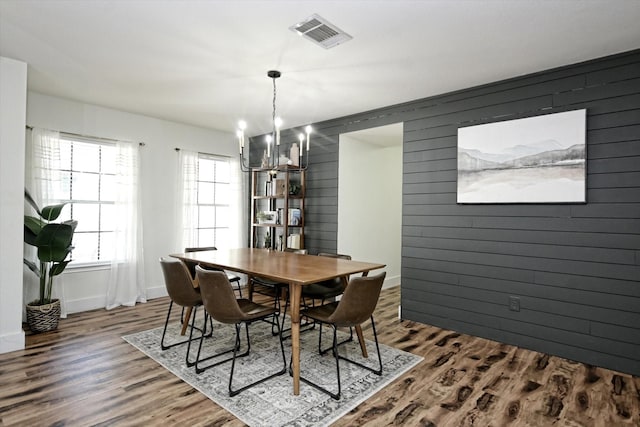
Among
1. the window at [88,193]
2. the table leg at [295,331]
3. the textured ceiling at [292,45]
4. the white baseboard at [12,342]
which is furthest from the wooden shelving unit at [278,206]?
the white baseboard at [12,342]

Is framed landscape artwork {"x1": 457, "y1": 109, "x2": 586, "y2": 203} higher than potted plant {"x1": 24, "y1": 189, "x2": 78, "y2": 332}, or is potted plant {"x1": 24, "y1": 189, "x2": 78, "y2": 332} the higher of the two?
framed landscape artwork {"x1": 457, "y1": 109, "x2": 586, "y2": 203}

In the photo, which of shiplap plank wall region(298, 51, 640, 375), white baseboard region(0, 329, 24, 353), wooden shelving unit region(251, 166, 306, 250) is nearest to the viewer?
shiplap plank wall region(298, 51, 640, 375)

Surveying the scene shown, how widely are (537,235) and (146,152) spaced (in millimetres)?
4899

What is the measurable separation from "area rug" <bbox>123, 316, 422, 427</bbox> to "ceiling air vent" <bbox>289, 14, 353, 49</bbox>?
2.56 meters

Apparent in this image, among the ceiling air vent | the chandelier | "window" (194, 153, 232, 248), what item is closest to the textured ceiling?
the ceiling air vent

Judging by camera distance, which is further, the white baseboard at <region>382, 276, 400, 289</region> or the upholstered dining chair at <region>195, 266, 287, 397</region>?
the white baseboard at <region>382, 276, 400, 289</region>

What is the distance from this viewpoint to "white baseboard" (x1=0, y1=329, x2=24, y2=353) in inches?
121

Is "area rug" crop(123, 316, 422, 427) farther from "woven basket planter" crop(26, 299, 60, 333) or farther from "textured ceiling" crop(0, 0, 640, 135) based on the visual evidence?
"textured ceiling" crop(0, 0, 640, 135)

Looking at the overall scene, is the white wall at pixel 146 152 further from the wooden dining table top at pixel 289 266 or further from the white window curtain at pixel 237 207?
the wooden dining table top at pixel 289 266

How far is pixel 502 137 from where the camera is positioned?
11.2 ft

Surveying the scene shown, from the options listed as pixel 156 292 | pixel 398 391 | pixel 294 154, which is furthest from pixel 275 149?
pixel 398 391

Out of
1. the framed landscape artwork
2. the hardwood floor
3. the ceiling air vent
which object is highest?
the ceiling air vent

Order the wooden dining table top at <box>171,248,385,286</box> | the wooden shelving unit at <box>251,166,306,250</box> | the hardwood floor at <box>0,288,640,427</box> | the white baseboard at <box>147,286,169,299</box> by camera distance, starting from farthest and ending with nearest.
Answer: the wooden shelving unit at <box>251,166,306,250</box> → the white baseboard at <box>147,286,169,299</box> → the wooden dining table top at <box>171,248,385,286</box> → the hardwood floor at <box>0,288,640,427</box>

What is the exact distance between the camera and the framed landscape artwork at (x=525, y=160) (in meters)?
3.04
